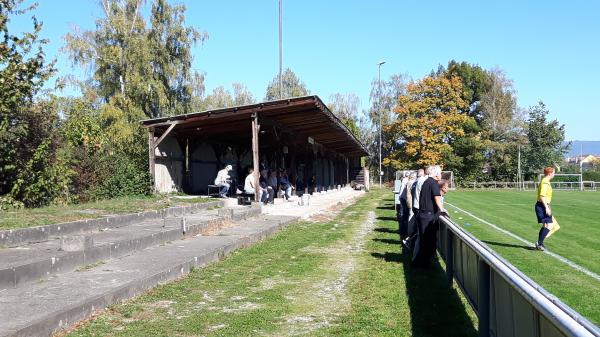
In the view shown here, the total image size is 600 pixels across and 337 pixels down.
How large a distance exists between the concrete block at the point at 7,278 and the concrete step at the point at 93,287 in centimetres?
6

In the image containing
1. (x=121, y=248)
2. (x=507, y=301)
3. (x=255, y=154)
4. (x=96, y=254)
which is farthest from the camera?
(x=255, y=154)

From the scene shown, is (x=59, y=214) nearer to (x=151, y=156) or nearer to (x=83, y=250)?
(x=83, y=250)

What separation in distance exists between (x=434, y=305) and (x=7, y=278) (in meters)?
4.89

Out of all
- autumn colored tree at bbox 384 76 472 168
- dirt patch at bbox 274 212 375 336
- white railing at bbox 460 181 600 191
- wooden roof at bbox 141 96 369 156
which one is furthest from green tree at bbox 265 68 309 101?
dirt patch at bbox 274 212 375 336

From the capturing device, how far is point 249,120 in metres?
21.4

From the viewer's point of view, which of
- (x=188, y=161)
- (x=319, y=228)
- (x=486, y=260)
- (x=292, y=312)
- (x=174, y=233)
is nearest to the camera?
(x=486, y=260)

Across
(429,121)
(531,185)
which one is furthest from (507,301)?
(429,121)

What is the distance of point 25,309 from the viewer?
209 inches

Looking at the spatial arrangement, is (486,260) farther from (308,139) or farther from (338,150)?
(338,150)

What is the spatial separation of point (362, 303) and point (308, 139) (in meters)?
22.1

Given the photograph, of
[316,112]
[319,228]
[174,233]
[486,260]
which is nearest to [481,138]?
[316,112]

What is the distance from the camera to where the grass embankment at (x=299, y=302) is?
5.45 metres

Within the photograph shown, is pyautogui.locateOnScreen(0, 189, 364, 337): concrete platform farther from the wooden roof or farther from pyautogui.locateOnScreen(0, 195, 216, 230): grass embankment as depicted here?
the wooden roof

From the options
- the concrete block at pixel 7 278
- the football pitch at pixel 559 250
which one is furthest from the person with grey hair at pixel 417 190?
the concrete block at pixel 7 278
